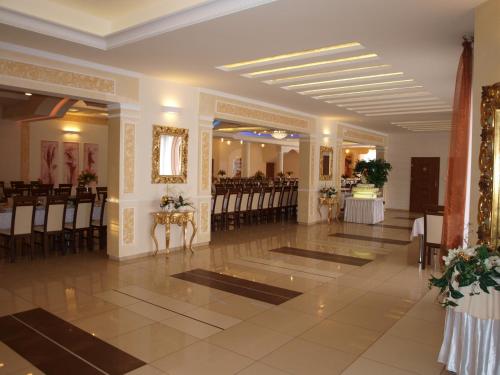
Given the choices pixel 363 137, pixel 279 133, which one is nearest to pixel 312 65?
pixel 363 137

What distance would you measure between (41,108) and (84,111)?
2352mm

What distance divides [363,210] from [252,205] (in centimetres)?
315

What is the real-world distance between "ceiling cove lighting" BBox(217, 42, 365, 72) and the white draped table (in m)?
3.23

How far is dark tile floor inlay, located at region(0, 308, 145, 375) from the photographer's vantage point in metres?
3.05

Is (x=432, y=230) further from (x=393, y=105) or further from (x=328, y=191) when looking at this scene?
(x=328, y=191)

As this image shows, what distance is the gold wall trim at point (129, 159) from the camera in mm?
6363

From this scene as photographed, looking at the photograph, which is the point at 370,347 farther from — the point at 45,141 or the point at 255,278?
the point at 45,141

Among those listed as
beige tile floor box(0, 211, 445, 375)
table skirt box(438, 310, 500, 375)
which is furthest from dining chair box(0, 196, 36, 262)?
table skirt box(438, 310, 500, 375)

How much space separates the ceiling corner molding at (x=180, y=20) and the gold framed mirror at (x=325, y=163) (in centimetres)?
736

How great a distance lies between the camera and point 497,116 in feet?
10.2

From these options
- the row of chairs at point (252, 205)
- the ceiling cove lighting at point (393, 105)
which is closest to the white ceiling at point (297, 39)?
the ceiling cove lighting at point (393, 105)

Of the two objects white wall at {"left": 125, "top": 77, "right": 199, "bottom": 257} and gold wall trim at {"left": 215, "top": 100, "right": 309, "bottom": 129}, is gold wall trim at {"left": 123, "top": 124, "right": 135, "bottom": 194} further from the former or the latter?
gold wall trim at {"left": 215, "top": 100, "right": 309, "bottom": 129}

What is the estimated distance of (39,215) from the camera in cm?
686

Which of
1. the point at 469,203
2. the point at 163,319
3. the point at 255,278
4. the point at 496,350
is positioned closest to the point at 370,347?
the point at 496,350
